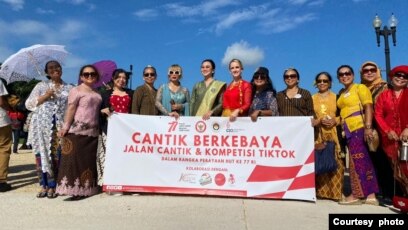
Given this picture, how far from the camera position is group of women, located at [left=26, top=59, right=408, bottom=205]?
4590 mm

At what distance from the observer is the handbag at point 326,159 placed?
15.5ft

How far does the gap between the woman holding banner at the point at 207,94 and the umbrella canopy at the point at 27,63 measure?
211 cm

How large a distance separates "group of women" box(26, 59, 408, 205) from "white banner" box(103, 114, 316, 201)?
0.57 ft

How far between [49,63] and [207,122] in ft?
8.03

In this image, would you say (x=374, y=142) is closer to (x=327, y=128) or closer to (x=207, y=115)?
(x=327, y=128)

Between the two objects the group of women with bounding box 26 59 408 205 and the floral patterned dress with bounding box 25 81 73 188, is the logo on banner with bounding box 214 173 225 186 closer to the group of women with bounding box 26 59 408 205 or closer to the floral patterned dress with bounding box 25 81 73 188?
the group of women with bounding box 26 59 408 205

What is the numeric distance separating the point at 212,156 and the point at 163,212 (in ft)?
3.82

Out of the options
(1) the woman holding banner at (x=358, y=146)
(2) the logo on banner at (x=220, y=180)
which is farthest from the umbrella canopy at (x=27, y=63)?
(1) the woman holding banner at (x=358, y=146)

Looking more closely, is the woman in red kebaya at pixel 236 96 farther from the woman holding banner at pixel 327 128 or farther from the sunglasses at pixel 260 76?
the woman holding banner at pixel 327 128

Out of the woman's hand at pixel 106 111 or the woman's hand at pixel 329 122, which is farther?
the woman's hand at pixel 106 111

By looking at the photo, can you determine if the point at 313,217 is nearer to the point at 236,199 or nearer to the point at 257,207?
the point at 257,207

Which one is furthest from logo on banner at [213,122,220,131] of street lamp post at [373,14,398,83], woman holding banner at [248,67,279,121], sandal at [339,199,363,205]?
street lamp post at [373,14,398,83]

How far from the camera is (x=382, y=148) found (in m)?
4.62

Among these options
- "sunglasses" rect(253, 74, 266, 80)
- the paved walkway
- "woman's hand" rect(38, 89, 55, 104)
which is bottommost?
the paved walkway
